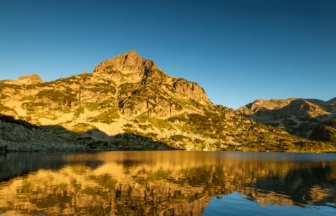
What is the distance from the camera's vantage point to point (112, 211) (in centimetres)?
2377

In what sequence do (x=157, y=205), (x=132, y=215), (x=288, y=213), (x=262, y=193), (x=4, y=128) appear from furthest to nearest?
(x=4, y=128)
(x=262, y=193)
(x=157, y=205)
(x=288, y=213)
(x=132, y=215)

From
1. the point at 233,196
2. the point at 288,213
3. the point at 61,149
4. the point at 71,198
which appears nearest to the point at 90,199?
the point at 71,198

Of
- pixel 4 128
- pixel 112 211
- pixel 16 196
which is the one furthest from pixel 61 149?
pixel 112 211

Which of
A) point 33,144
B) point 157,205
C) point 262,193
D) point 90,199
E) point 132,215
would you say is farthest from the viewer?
point 33,144

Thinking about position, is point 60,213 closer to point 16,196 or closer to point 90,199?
point 90,199

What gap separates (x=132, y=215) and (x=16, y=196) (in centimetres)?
1918

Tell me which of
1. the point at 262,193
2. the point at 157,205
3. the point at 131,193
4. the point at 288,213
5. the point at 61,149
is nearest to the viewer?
the point at 288,213

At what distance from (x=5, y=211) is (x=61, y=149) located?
182m

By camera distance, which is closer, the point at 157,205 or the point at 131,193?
the point at 157,205

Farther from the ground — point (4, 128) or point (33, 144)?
point (4, 128)

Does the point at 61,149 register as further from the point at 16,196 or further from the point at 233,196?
the point at 233,196

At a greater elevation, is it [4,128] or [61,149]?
[4,128]

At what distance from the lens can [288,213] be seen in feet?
80.8

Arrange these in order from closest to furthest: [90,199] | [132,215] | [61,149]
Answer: [132,215], [90,199], [61,149]
